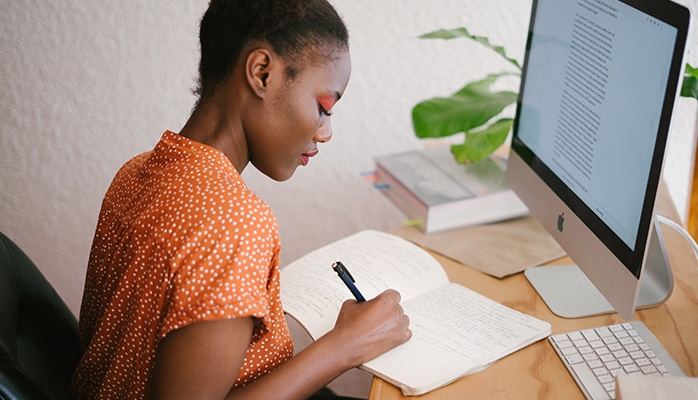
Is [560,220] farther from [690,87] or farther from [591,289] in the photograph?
[690,87]

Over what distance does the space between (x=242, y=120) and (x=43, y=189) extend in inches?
43.5

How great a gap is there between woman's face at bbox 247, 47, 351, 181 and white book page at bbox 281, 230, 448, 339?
20 cm

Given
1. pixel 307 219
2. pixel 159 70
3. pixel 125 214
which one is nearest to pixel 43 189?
pixel 159 70

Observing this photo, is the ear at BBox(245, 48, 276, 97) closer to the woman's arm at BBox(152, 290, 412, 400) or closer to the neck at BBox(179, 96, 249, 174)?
the neck at BBox(179, 96, 249, 174)

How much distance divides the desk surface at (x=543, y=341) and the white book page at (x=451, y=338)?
0.04ft

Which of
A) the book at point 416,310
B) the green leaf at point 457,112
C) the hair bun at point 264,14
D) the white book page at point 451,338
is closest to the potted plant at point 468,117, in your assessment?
the green leaf at point 457,112

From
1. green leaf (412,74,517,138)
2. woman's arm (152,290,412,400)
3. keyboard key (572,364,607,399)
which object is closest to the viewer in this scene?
woman's arm (152,290,412,400)

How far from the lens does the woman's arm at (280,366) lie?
2.32ft

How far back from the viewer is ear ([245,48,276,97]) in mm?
824

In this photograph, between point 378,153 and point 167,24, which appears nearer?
point 167,24

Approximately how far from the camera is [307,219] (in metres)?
1.84

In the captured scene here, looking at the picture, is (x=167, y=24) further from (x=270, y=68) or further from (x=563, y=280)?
(x=563, y=280)

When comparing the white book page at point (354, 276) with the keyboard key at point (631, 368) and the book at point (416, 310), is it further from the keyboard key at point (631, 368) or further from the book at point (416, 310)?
the keyboard key at point (631, 368)

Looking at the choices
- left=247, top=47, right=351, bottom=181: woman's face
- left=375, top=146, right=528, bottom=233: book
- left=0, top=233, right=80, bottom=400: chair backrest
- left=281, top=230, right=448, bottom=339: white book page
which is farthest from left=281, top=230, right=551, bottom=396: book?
left=0, top=233, right=80, bottom=400: chair backrest
